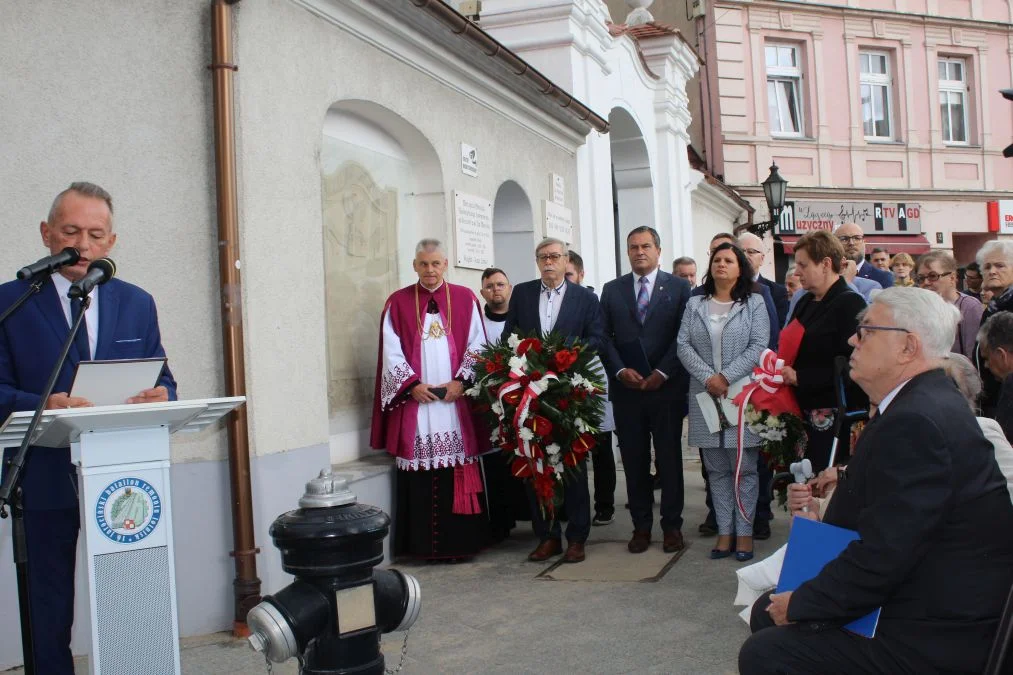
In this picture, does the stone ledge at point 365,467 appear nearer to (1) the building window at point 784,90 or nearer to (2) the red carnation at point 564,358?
(2) the red carnation at point 564,358

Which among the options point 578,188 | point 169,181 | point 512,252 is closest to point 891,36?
point 578,188

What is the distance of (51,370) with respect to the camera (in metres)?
3.55

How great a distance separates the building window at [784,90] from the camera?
23.7 m

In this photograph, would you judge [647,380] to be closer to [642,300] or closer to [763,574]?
[642,300]

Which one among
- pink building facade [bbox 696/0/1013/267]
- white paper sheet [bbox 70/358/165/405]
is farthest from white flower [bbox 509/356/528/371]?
pink building facade [bbox 696/0/1013/267]

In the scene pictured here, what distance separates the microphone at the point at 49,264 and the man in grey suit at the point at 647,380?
3904 millimetres

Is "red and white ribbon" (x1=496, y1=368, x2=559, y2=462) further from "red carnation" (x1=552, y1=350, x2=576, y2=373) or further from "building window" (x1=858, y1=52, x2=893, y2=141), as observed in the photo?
"building window" (x1=858, y1=52, x2=893, y2=141)

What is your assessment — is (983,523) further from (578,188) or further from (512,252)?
(578,188)

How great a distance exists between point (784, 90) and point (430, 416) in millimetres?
20055

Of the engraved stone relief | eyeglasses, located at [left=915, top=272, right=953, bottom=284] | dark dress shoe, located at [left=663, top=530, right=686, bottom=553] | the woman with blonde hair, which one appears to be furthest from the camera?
the woman with blonde hair

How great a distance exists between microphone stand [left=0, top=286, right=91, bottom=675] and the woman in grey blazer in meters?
3.97

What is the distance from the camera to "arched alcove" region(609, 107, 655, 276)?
1440cm

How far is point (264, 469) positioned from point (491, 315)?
2.59 m

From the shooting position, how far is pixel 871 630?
2.75 m
